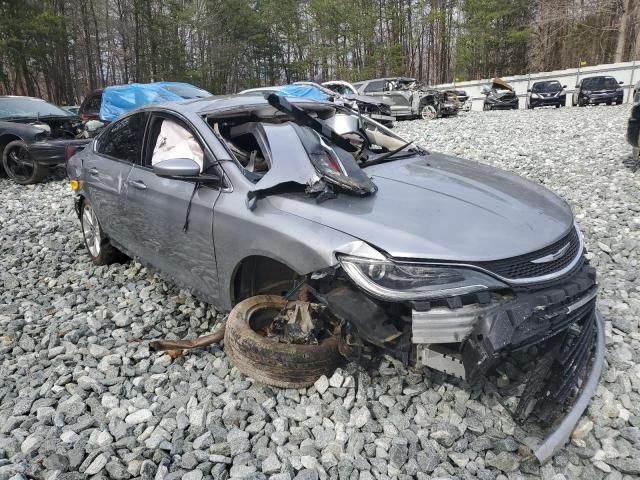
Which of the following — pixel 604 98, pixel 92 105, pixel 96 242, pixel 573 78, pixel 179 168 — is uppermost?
pixel 573 78

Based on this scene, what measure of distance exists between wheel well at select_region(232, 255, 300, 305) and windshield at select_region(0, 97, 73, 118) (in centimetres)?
833

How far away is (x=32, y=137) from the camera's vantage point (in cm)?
822

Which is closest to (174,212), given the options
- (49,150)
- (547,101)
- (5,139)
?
(49,150)

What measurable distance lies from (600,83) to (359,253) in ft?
71.2

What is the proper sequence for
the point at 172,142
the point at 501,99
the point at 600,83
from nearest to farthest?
the point at 172,142 → the point at 600,83 → the point at 501,99

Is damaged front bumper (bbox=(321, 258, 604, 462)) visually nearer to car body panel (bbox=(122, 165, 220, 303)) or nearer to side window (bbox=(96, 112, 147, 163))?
car body panel (bbox=(122, 165, 220, 303))

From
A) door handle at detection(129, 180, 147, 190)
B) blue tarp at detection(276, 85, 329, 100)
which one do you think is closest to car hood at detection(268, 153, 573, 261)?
door handle at detection(129, 180, 147, 190)

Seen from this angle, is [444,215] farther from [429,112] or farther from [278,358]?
[429,112]

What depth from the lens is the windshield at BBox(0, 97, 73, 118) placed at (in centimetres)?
898

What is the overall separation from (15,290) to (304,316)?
3.00 metres

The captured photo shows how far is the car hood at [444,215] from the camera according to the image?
2.06 m

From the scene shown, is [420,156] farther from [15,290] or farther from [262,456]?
[15,290]

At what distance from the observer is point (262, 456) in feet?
6.97

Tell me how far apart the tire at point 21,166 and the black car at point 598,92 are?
19504mm
